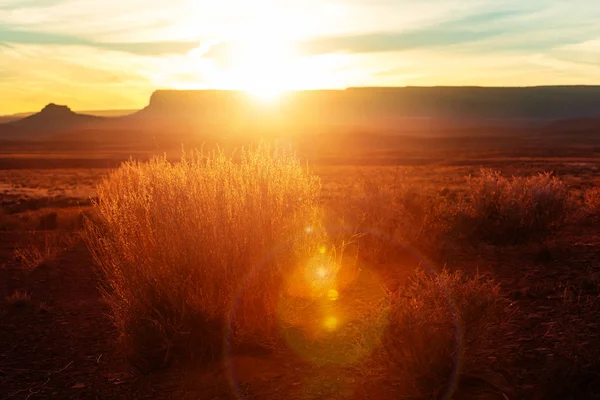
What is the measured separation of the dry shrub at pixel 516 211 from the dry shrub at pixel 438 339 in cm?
505

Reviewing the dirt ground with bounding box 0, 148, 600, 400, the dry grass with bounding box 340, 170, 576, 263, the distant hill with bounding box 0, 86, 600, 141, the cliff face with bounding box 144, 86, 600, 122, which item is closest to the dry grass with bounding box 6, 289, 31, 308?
the dirt ground with bounding box 0, 148, 600, 400

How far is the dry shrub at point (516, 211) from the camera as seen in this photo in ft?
30.3

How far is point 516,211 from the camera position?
30.6 ft

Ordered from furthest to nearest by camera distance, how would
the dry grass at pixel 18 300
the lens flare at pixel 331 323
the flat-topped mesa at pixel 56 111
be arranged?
the flat-topped mesa at pixel 56 111 → the dry grass at pixel 18 300 → the lens flare at pixel 331 323

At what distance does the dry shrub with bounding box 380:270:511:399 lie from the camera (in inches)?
158

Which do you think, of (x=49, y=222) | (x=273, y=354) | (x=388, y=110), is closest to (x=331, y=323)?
(x=273, y=354)

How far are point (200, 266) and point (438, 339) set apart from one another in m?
2.27

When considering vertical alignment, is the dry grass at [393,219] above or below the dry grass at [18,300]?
above

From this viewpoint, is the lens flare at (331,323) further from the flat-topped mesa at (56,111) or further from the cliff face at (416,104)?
the flat-topped mesa at (56,111)

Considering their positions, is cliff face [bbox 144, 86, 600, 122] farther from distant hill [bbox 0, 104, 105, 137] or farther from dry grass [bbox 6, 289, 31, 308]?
dry grass [bbox 6, 289, 31, 308]

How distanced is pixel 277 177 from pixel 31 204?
59.7 feet

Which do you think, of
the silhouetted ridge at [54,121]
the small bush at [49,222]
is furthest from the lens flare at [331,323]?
the silhouetted ridge at [54,121]

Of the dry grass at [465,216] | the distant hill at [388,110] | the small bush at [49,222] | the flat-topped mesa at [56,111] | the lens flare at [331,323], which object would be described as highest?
the flat-topped mesa at [56,111]

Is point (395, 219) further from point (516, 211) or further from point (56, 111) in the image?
point (56, 111)
